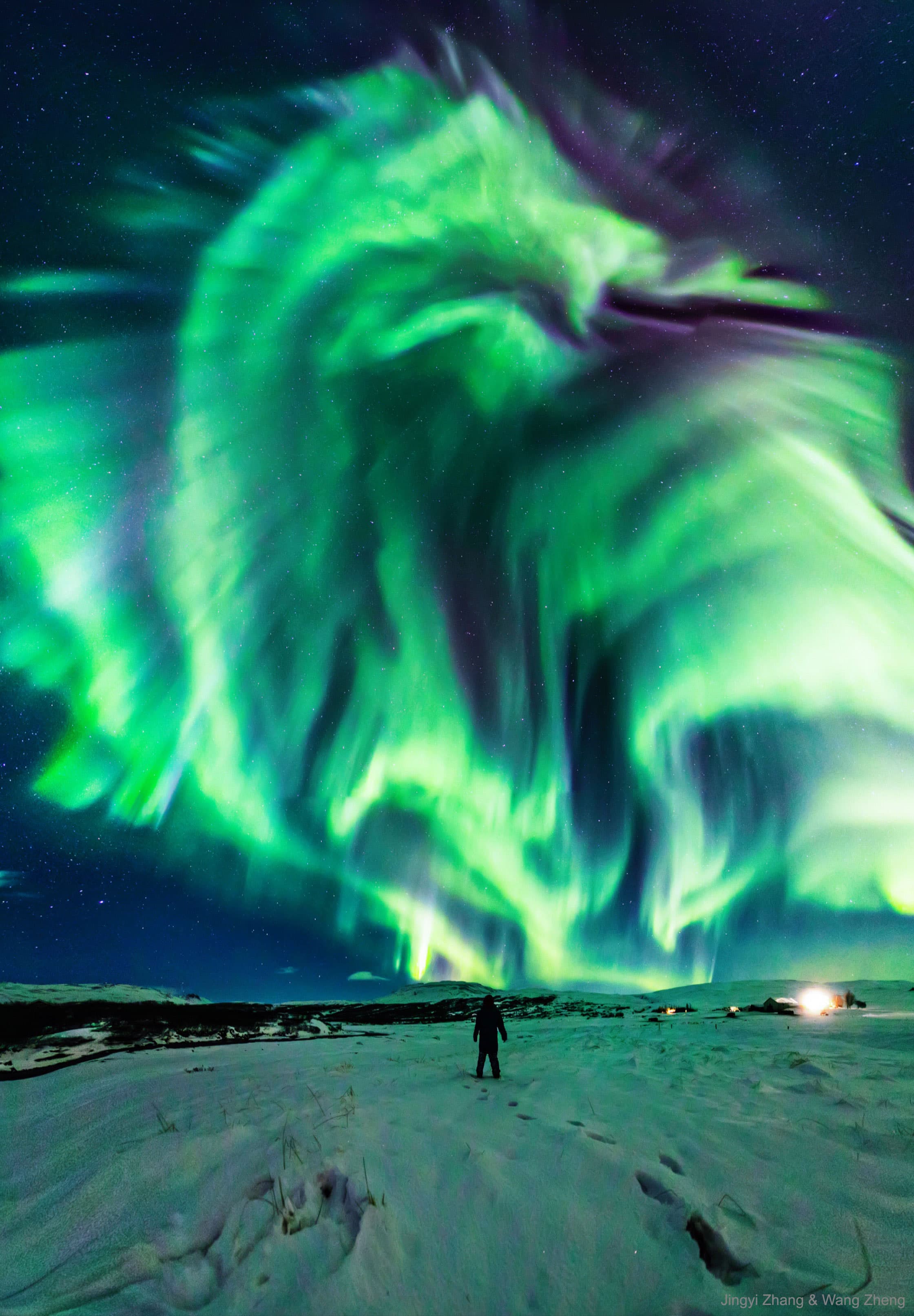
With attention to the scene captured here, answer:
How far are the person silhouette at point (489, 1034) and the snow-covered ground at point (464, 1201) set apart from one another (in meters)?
2.23

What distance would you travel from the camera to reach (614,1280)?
13.2ft

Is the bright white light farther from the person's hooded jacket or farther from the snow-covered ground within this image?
the snow-covered ground

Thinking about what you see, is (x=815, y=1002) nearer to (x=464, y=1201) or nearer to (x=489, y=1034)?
(x=489, y=1034)

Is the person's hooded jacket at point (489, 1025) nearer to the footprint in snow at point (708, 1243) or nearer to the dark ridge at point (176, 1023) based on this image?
the footprint in snow at point (708, 1243)

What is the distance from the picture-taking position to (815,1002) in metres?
30.3

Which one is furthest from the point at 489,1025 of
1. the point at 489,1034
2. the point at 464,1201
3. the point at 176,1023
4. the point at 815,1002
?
the point at 815,1002

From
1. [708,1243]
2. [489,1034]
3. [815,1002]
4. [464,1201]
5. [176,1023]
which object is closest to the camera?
[708,1243]

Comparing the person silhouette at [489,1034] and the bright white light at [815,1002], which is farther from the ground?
the person silhouette at [489,1034]

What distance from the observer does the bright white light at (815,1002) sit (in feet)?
92.0

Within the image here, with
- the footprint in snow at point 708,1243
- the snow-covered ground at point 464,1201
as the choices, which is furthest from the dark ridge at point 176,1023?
the footprint in snow at point 708,1243

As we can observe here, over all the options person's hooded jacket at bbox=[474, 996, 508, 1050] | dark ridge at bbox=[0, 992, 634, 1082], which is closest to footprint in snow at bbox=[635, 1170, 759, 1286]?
person's hooded jacket at bbox=[474, 996, 508, 1050]

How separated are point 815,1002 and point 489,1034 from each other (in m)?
28.4

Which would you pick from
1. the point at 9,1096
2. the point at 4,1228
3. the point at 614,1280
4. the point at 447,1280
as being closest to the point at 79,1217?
the point at 4,1228

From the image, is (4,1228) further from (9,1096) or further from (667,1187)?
(9,1096)
